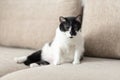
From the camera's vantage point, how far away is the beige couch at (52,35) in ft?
4.18

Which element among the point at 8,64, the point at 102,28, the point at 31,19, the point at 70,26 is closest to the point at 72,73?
the point at 70,26

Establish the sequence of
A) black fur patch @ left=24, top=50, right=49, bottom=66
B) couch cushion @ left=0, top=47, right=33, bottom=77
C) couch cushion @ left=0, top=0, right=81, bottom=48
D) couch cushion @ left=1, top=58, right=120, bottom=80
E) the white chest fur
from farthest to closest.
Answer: couch cushion @ left=0, top=0, right=81, bottom=48
black fur patch @ left=24, top=50, right=49, bottom=66
the white chest fur
couch cushion @ left=0, top=47, right=33, bottom=77
couch cushion @ left=1, top=58, right=120, bottom=80

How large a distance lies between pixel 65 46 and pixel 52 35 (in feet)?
1.33

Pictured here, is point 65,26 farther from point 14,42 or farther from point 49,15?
point 14,42

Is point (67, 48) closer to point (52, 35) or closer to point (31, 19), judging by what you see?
point (52, 35)

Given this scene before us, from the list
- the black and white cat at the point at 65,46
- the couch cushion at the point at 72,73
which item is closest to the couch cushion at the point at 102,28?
the black and white cat at the point at 65,46

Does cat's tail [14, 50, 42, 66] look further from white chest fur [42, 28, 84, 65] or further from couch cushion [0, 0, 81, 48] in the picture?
couch cushion [0, 0, 81, 48]

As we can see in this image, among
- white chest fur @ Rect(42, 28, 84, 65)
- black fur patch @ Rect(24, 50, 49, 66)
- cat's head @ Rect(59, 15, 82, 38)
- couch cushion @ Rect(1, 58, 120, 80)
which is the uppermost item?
cat's head @ Rect(59, 15, 82, 38)

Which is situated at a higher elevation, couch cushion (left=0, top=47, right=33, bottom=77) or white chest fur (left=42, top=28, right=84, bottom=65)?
white chest fur (left=42, top=28, right=84, bottom=65)

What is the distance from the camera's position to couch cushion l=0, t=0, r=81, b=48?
78.3 inches

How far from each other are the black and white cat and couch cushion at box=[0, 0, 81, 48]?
0.33 meters

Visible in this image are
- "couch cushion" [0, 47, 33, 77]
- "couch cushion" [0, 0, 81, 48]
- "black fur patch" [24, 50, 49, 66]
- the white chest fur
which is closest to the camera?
"couch cushion" [0, 47, 33, 77]

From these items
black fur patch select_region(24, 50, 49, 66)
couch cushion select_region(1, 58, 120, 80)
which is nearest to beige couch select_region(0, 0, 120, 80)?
couch cushion select_region(1, 58, 120, 80)

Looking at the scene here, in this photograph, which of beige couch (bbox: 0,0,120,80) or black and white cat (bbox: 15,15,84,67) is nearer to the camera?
beige couch (bbox: 0,0,120,80)
